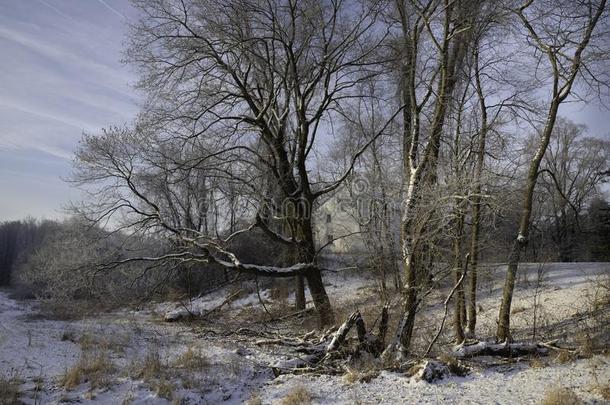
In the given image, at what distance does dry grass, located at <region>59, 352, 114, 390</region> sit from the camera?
6.85m

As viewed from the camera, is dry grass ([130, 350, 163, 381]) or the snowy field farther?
dry grass ([130, 350, 163, 381])

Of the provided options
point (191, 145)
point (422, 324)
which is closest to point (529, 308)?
point (422, 324)

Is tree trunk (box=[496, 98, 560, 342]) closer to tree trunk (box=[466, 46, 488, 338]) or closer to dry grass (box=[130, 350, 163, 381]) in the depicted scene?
tree trunk (box=[466, 46, 488, 338])

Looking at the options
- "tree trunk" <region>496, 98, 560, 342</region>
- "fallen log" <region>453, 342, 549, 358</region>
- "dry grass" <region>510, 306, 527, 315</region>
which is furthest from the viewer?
"dry grass" <region>510, 306, 527, 315</region>

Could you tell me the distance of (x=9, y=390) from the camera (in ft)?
20.8

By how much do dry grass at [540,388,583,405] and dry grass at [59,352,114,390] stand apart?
6363 mm

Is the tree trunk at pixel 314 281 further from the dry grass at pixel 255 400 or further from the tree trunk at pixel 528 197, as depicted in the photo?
the dry grass at pixel 255 400

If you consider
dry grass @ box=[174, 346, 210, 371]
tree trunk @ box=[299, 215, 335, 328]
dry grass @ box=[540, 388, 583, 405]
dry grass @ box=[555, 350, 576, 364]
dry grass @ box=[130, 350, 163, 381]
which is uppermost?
tree trunk @ box=[299, 215, 335, 328]

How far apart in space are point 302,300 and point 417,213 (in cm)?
A: 1178

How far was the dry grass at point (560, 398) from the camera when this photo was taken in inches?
200

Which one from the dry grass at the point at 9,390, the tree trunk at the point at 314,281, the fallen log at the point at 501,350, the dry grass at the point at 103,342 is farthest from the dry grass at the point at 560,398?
the dry grass at the point at 103,342

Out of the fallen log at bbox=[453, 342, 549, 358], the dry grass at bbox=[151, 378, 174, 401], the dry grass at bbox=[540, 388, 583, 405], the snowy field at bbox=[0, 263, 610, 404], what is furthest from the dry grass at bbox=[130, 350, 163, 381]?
the dry grass at bbox=[540, 388, 583, 405]

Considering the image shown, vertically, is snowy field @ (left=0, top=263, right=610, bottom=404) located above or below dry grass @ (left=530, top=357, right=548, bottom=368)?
below

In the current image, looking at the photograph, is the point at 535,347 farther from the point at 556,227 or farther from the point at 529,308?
the point at 556,227
